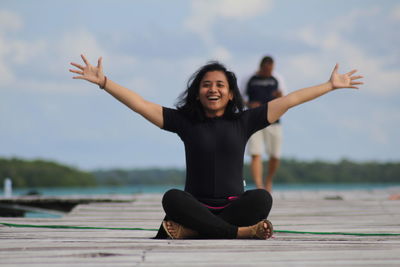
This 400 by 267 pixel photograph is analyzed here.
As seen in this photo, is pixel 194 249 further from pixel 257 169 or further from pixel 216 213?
pixel 257 169

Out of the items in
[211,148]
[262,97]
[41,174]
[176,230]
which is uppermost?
[262,97]

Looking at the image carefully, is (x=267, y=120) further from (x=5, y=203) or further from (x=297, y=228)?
(x=5, y=203)

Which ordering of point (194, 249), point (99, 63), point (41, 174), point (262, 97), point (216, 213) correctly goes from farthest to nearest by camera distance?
point (41, 174), point (262, 97), point (99, 63), point (216, 213), point (194, 249)

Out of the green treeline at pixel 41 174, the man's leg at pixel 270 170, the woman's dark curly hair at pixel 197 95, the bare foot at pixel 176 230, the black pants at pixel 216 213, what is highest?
the woman's dark curly hair at pixel 197 95

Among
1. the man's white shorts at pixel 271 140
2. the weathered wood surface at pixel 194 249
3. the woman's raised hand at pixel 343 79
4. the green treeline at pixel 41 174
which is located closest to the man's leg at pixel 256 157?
the man's white shorts at pixel 271 140

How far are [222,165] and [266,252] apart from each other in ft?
2.53

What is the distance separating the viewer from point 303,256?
2.73 meters

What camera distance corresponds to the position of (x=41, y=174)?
17.4 metres

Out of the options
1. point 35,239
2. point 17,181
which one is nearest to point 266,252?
point 35,239

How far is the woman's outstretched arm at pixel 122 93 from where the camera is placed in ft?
11.6

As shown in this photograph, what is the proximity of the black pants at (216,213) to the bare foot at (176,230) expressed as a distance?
0.03 m

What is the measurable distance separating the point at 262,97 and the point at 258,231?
4.63 m

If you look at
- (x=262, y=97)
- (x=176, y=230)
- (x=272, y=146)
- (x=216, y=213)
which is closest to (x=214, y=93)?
(x=216, y=213)

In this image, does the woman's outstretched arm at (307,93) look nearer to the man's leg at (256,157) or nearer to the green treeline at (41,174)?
the man's leg at (256,157)
